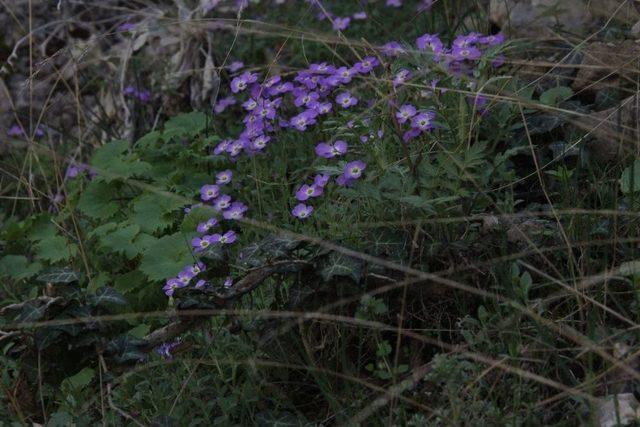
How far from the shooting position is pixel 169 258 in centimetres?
292

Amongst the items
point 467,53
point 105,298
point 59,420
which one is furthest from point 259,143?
point 59,420

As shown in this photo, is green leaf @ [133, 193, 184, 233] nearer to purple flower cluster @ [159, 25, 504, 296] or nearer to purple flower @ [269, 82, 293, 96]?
purple flower cluster @ [159, 25, 504, 296]

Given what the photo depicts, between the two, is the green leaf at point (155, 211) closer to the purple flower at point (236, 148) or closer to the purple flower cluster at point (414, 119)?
the purple flower at point (236, 148)

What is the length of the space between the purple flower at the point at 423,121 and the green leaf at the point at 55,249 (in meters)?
1.26

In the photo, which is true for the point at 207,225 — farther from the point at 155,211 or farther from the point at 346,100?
the point at 346,100

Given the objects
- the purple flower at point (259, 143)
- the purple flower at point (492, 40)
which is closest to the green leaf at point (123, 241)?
the purple flower at point (259, 143)

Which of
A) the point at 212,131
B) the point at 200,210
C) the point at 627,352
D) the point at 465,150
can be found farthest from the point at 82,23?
the point at 627,352

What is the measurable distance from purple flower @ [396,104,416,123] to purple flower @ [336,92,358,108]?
0.40 m

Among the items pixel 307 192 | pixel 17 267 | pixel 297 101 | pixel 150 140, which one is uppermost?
pixel 297 101

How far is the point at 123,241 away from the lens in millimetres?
3041

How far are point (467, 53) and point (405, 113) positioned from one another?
31 centimetres

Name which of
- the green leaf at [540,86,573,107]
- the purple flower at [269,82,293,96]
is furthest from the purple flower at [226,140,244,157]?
the green leaf at [540,86,573,107]

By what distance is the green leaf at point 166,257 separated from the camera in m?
2.83

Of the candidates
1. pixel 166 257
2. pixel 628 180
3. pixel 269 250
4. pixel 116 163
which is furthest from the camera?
pixel 116 163
